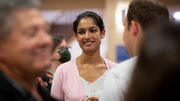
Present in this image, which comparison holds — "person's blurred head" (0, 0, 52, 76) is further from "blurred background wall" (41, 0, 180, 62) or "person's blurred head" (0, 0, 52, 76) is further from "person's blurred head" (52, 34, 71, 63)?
"blurred background wall" (41, 0, 180, 62)

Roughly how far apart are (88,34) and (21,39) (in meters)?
1.46

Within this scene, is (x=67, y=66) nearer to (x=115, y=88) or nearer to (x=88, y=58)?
(x=88, y=58)

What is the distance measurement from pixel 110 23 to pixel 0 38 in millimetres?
5865

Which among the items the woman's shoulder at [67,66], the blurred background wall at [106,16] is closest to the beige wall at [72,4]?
the blurred background wall at [106,16]

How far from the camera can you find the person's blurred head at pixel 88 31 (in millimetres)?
2314

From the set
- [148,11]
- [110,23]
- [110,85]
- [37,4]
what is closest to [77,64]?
[110,85]

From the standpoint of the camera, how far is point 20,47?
0.87m

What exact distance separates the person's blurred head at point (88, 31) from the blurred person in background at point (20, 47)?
4.54ft

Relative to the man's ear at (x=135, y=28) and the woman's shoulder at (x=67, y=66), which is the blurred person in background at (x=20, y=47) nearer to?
the man's ear at (x=135, y=28)

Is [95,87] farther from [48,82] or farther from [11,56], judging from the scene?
[11,56]

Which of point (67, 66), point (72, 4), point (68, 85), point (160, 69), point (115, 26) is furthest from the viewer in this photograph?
point (72, 4)

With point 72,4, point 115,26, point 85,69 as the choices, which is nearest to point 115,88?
point 85,69

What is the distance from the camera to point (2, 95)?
88 centimetres

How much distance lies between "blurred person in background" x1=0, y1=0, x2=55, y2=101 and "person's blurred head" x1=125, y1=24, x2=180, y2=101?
392 millimetres
